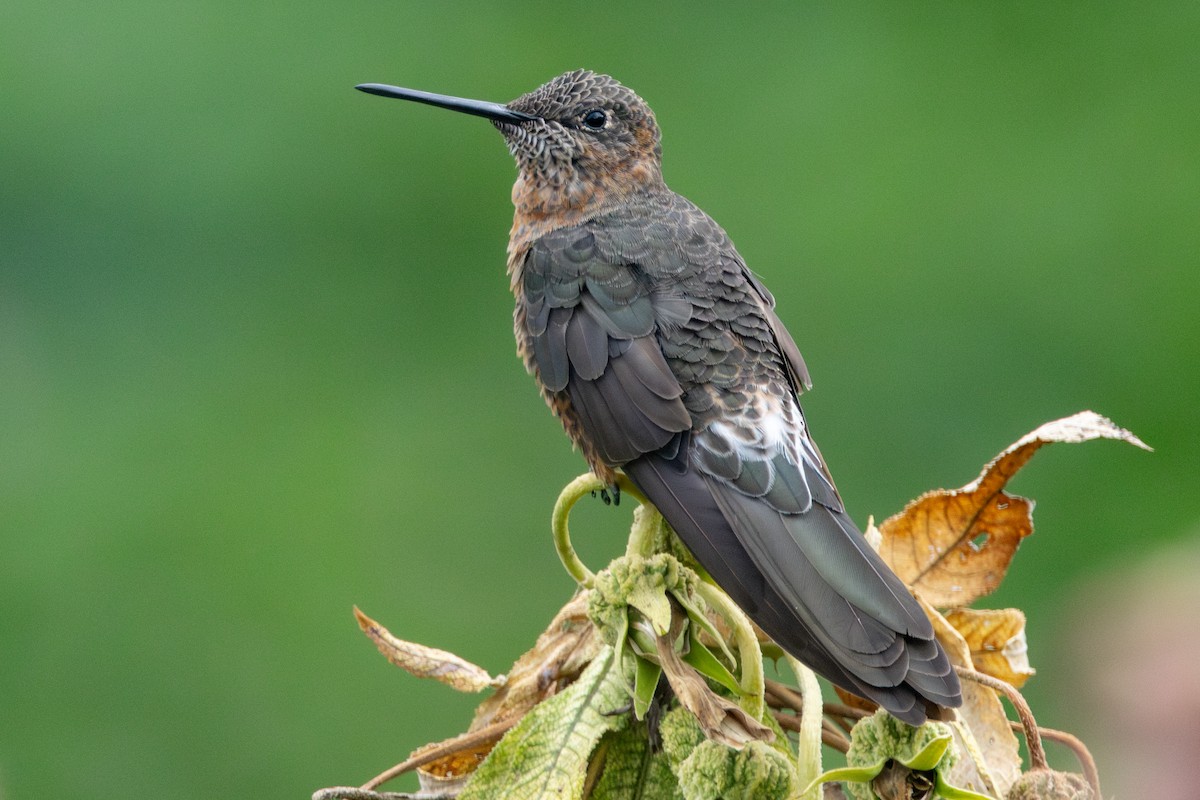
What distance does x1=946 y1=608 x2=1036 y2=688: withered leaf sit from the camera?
276cm

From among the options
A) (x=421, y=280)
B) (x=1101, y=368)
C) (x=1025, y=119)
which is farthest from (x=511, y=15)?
(x=1101, y=368)

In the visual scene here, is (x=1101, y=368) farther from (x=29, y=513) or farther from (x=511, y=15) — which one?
(x=29, y=513)

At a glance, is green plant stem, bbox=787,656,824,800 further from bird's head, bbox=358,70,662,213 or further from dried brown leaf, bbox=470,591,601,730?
bird's head, bbox=358,70,662,213

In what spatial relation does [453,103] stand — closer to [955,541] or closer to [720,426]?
[720,426]

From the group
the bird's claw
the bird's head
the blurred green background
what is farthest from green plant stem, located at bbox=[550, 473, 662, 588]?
the blurred green background

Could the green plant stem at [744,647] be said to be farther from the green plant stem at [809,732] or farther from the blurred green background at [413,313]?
the blurred green background at [413,313]

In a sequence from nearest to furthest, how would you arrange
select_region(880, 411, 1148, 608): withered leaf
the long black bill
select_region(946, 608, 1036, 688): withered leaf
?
select_region(946, 608, 1036, 688): withered leaf < select_region(880, 411, 1148, 608): withered leaf < the long black bill

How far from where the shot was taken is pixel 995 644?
2.78m

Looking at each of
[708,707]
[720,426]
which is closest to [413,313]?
[720,426]

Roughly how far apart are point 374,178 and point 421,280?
67cm

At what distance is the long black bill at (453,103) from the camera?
137 inches

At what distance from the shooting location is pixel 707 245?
3518mm

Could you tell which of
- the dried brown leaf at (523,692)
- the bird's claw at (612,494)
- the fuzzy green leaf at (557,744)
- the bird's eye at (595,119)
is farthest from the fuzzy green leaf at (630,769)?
the bird's eye at (595,119)

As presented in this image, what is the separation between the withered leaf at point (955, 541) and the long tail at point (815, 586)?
126 millimetres
